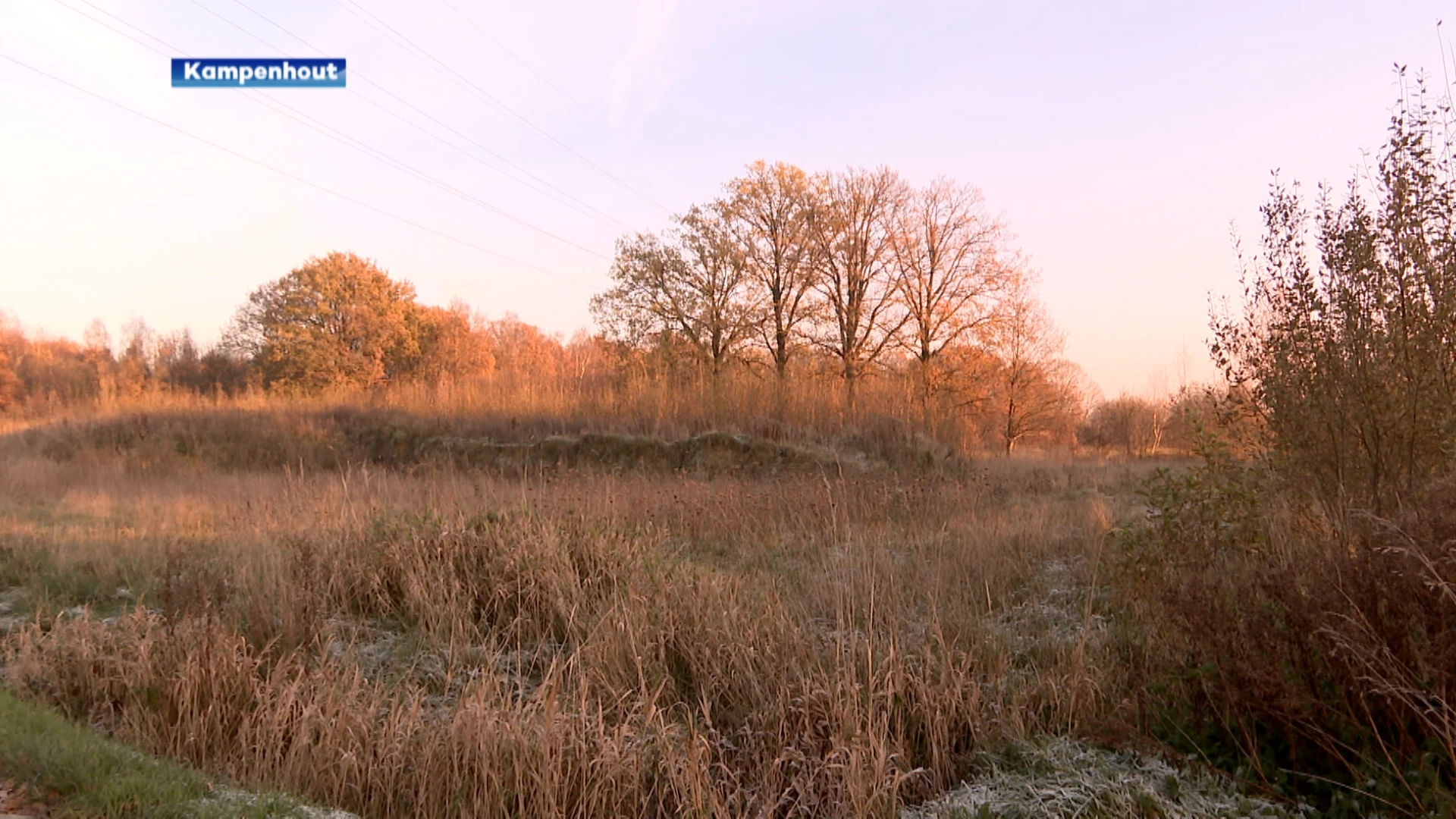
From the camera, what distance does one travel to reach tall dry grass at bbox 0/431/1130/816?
3732mm

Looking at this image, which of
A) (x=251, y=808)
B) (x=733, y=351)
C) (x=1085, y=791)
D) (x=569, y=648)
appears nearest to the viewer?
(x=251, y=808)

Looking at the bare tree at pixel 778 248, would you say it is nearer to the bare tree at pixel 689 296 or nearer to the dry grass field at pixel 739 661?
the bare tree at pixel 689 296

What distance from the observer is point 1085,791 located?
3.31 meters

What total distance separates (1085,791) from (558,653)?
3.17m

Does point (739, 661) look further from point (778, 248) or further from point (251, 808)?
point (778, 248)

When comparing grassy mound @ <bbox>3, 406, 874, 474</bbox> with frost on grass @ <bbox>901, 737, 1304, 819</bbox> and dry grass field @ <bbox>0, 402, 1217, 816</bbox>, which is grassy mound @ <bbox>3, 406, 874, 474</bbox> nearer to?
dry grass field @ <bbox>0, 402, 1217, 816</bbox>

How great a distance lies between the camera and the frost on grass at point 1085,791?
3096 mm

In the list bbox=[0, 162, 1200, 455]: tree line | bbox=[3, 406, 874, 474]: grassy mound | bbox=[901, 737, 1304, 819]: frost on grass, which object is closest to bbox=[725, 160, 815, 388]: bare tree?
bbox=[0, 162, 1200, 455]: tree line

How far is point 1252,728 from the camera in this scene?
11.4 ft

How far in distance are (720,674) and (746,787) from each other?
0.89 meters

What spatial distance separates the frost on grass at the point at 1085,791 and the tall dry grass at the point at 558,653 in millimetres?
224

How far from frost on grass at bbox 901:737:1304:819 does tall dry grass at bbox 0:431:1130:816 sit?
224mm

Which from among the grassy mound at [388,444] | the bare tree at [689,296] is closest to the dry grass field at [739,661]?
the grassy mound at [388,444]

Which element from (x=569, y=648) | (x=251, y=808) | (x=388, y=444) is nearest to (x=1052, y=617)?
(x=569, y=648)
